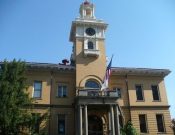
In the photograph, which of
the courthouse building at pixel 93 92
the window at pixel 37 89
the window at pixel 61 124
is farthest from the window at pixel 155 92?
the window at pixel 37 89

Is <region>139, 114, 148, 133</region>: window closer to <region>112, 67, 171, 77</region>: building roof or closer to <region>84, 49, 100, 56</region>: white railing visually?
<region>112, 67, 171, 77</region>: building roof

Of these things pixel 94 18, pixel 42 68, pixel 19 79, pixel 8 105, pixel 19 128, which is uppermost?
pixel 94 18

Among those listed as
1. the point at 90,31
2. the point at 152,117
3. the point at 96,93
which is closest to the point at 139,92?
the point at 152,117

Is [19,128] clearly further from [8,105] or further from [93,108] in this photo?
[93,108]

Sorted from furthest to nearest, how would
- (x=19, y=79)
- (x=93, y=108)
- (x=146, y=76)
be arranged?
(x=146, y=76), (x=93, y=108), (x=19, y=79)

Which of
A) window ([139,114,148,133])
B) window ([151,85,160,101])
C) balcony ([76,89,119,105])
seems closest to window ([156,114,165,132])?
window ([139,114,148,133])

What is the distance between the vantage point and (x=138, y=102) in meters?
34.7

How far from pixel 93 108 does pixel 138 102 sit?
22.8 feet

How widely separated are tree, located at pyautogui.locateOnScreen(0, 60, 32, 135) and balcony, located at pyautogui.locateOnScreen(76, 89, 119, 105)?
5.81 m

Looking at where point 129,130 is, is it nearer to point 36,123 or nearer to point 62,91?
point 62,91

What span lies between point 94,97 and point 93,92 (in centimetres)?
90

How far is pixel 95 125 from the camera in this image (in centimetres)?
3228

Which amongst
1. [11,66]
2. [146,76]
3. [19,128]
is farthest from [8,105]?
[146,76]

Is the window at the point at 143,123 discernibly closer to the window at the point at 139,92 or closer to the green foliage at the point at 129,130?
the window at the point at 139,92
